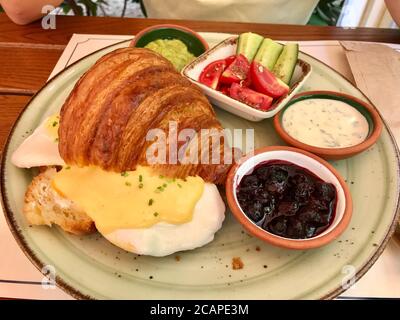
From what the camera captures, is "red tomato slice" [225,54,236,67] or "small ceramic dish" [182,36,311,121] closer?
"small ceramic dish" [182,36,311,121]

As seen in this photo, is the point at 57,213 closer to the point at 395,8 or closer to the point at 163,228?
the point at 163,228

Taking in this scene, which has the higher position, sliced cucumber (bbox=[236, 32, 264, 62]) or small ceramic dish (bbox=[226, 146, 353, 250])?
sliced cucumber (bbox=[236, 32, 264, 62])

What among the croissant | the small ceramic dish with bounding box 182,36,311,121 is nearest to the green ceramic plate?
the croissant

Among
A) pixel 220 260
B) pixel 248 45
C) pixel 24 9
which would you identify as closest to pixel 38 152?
pixel 220 260

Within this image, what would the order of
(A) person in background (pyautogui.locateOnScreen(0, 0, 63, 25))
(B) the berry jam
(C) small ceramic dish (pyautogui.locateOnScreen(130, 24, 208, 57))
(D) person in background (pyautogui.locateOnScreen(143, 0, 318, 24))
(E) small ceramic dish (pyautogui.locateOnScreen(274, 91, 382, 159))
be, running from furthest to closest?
1. (D) person in background (pyautogui.locateOnScreen(143, 0, 318, 24))
2. (A) person in background (pyautogui.locateOnScreen(0, 0, 63, 25))
3. (C) small ceramic dish (pyautogui.locateOnScreen(130, 24, 208, 57))
4. (E) small ceramic dish (pyautogui.locateOnScreen(274, 91, 382, 159))
5. (B) the berry jam

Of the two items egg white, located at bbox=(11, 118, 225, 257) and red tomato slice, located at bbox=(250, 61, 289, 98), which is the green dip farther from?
egg white, located at bbox=(11, 118, 225, 257)
